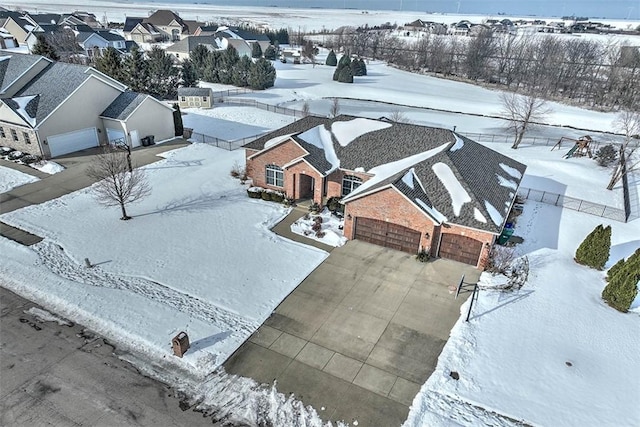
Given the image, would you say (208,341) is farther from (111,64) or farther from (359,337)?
(111,64)

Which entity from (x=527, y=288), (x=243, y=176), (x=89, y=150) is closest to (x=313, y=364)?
(x=527, y=288)

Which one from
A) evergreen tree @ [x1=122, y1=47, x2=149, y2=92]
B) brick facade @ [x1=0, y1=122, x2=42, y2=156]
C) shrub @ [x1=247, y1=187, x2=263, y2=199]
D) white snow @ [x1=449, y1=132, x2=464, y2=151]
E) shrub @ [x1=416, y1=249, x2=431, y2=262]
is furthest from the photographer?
evergreen tree @ [x1=122, y1=47, x2=149, y2=92]

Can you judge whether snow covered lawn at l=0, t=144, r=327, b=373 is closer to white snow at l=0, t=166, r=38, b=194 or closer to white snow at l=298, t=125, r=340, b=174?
white snow at l=0, t=166, r=38, b=194

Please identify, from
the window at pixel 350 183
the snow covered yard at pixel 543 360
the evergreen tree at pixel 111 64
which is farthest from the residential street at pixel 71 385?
the evergreen tree at pixel 111 64

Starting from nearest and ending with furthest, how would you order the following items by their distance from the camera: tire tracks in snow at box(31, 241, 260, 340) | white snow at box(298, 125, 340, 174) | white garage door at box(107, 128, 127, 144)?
tire tracks in snow at box(31, 241, 260, 340) → white snow at box(298, 125, 340, 174) → white garage door at box(107, 128, 127, 144)

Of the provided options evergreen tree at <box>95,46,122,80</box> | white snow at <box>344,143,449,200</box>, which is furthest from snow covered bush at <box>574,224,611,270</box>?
evergreen tree at <box>95,46,122,80</box>

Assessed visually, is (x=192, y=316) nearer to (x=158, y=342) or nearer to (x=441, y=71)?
(x=158, y=342)
